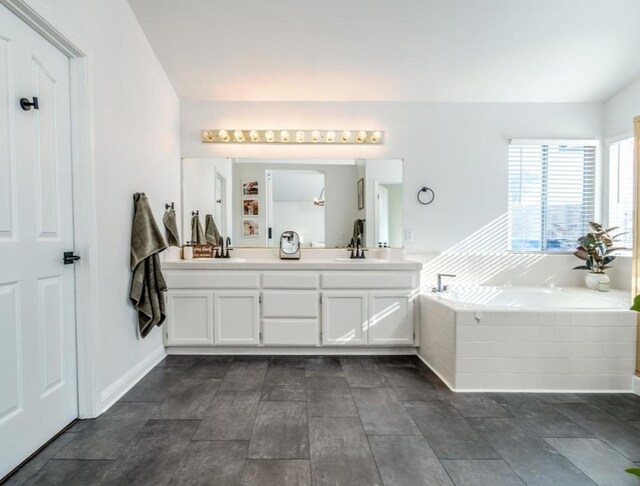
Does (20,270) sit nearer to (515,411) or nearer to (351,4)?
(351,4)

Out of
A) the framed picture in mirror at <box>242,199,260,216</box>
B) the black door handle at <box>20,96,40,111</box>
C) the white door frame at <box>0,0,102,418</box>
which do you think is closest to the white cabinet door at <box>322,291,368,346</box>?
the framed picture in mirror at <box>242,199,260,216</box>

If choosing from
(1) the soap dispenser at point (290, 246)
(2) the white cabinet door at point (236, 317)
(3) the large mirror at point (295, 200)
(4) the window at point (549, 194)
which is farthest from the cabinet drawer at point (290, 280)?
(4) the window at point (549, 194)

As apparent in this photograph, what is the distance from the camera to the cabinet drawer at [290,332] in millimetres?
2861

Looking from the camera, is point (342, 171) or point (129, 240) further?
point (342, 171)

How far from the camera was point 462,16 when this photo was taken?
95.6 inches

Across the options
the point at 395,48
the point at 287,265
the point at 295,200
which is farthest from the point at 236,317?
the point at 395,48

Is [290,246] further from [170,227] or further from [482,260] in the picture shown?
[482,260]

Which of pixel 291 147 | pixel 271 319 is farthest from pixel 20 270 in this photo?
pixel 291 147

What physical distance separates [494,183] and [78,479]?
3646mm

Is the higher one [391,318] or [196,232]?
[196,232]

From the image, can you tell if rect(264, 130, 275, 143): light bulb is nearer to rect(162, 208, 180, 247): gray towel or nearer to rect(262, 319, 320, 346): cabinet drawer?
rect(162, 208, 180, 247): gray towel

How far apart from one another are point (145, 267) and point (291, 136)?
68.7 inches

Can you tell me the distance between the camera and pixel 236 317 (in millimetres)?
2852

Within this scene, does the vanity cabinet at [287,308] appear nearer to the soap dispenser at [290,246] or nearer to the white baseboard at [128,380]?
the white baseboard at [128,380]
